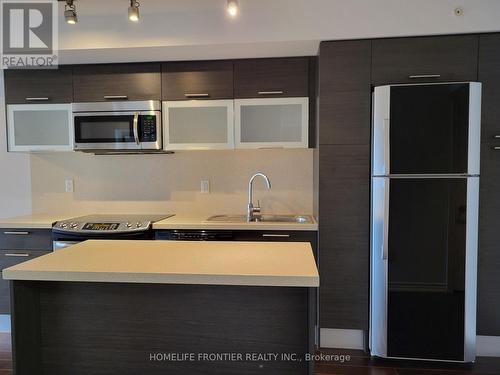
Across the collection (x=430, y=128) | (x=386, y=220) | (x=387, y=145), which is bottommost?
(x=386, y=220)

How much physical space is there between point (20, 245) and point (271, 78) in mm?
2414

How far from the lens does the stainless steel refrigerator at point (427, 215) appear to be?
202 cm

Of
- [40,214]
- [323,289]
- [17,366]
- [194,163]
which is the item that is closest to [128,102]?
[194,163]

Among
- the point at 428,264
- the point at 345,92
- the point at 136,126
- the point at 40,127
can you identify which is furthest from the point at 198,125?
the point at 428,264

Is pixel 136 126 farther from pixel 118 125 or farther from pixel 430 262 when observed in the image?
pixel 430 262

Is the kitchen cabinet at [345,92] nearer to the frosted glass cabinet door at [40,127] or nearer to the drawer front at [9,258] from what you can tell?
the frosted glass cabinet door at [40,127]

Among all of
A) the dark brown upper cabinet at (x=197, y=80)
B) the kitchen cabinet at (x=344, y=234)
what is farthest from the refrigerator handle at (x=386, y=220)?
the dark brown upper cabinet at (x=197, y=80)

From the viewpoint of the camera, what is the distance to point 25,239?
249cm

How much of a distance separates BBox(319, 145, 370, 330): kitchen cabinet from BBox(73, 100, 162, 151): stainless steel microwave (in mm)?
1395

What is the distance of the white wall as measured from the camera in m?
3.12

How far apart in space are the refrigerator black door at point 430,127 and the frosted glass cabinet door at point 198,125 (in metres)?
1.26

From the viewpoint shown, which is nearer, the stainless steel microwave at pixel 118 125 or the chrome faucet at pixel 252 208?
the stainless steel microwave at pixel 118 125

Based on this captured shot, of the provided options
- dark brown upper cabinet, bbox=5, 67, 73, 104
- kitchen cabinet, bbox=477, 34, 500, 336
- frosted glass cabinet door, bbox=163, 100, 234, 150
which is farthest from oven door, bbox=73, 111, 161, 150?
kitchen cabinet, bbox=477, 34, 500, 336

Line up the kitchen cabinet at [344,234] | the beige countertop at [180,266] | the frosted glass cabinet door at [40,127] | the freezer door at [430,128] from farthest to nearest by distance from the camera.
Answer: the frosted glass cabinet door at [40,127] → the kitchen cabinet at [344,234] → the freezer door at [430,128] → the beige countertop at [180,266]
